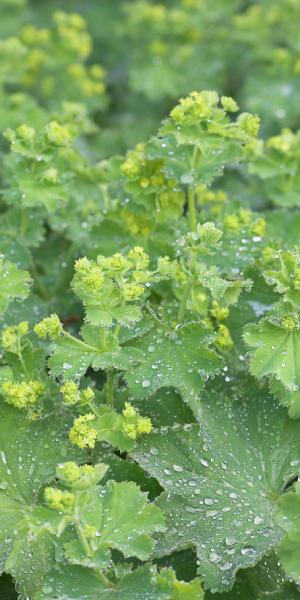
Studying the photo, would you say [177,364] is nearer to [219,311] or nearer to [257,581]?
[219,311]

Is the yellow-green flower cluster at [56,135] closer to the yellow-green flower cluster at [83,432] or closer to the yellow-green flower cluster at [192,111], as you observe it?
the yellow-green flower cluster at [192,111]

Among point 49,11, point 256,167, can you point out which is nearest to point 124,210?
point 256,167

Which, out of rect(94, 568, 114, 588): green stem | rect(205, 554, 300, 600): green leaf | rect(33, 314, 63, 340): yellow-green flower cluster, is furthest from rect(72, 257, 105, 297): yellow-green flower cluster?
rect(205, 554, 300, 600): green leaf

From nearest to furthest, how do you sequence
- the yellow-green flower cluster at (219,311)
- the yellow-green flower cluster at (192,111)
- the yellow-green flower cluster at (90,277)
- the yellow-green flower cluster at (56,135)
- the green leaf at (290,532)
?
the green leaf at (290,532), the yellow-green flower cluster at (90,277), the yellow-green flower cluster at (192,111), the yellow-green flower cluster at (219,311), the yellow-green flower cluster at (56,135)

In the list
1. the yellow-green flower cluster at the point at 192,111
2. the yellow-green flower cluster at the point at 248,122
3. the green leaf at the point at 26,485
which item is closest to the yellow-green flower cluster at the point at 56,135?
the yellow-green flower cluster at the point at 192,111

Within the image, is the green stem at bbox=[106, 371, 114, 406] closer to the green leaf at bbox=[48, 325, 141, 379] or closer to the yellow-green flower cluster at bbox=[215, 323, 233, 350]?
the green leaf at bbox=[48, 325, 141, 379]
